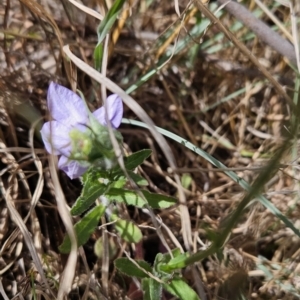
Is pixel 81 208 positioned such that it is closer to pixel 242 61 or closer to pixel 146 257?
pixel 146 257

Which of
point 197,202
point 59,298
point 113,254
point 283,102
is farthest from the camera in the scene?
point 283,102

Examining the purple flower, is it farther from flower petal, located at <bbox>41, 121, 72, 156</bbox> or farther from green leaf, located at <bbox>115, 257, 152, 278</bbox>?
green leaf, located at <bbox>115, 257, 152, 278</bbox>

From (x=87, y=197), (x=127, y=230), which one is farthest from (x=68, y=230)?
(x=127, y=230)

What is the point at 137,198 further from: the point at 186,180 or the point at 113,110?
the point at 186,180

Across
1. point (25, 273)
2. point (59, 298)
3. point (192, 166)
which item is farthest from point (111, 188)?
point (192, 166)

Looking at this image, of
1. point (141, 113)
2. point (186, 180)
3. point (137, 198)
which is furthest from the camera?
point (186, 180)

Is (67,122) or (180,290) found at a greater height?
(67,122)

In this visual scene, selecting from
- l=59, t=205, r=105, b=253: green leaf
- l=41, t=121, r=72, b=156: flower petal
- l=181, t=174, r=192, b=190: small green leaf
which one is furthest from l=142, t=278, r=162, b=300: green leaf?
l=181, t=174, r=192, b=190: small green leaf
